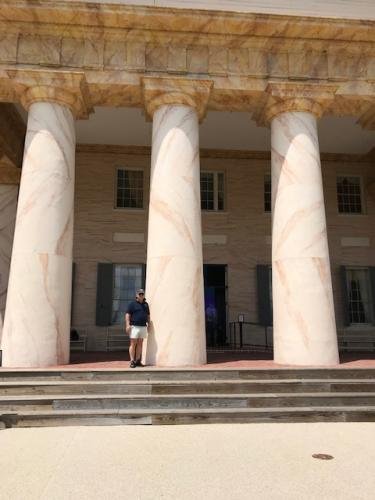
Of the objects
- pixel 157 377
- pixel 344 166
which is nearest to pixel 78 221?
pixel 157 377

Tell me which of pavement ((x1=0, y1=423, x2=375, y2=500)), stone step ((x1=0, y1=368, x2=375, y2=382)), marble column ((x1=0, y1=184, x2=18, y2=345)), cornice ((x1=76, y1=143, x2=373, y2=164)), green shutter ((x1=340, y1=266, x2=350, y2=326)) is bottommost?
pavement ((x1=0, y1=423, x2=375, y2=500))

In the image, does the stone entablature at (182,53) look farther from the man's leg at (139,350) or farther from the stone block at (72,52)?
the man's leg at (139,350)

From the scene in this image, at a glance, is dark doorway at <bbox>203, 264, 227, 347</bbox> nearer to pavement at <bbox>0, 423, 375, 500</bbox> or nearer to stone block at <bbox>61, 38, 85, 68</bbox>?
stone block at <bbox>61, 38, 85, 68</bbox>

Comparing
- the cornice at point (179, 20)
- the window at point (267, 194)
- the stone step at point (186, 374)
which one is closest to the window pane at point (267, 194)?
the window at point (267, 194)

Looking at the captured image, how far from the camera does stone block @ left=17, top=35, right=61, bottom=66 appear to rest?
1091 centimetres

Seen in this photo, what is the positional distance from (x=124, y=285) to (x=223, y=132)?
7.12m

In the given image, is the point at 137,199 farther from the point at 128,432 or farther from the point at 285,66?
the point at 128,432

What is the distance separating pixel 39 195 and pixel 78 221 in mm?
6662

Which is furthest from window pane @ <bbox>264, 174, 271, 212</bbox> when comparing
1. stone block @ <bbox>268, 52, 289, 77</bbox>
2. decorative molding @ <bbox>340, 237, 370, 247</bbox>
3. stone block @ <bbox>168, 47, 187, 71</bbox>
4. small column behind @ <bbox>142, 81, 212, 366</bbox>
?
stone block @ <bbox>168, 47, 187, 71</bbox>

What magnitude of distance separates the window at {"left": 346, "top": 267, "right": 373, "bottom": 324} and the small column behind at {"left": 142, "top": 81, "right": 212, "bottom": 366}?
31.4 feet

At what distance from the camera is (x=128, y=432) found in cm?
661

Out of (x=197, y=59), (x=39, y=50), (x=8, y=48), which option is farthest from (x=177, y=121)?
(x=8, y=48)

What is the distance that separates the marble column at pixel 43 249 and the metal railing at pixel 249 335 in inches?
308

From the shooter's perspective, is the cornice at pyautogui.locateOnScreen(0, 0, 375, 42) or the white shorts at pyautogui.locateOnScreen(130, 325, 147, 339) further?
the cornice at pyautogui.locateOnScreen(0, 0, 375, 42)
